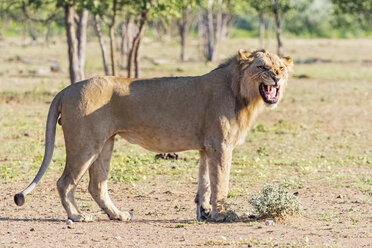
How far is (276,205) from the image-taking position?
7621 mm

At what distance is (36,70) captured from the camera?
31.6 meters

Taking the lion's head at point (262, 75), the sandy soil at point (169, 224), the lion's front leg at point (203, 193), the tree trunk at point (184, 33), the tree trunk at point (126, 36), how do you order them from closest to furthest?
the sandy soil at point (169, 224) → the lion's head at point (262, 75) → the lion's front leg at point (203, 193) → the tree trunk at point (126, 36) → the tree trunk at point (184, 33)

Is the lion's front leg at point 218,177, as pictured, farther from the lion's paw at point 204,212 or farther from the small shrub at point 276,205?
the small shrub at point 276,205

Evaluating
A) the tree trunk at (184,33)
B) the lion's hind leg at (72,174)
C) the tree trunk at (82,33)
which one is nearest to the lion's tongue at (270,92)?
the lion's hind leg at (72,174)

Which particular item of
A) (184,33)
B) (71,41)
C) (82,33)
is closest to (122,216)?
(71,41)

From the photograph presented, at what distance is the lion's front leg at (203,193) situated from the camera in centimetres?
787

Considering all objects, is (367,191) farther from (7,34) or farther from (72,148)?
(7,34)

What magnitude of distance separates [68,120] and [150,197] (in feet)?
7.00

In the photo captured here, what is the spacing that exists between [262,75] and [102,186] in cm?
215

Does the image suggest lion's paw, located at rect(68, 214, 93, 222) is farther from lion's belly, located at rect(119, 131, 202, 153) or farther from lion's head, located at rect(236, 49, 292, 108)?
lion's head, located at rect(236, 49, 292, 108)

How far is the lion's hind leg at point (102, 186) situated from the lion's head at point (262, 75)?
162 cm

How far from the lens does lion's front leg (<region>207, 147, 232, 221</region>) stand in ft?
24.9

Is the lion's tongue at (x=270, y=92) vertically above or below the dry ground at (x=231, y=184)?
above

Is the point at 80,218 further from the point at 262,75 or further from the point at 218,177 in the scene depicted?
the point at 262,75
